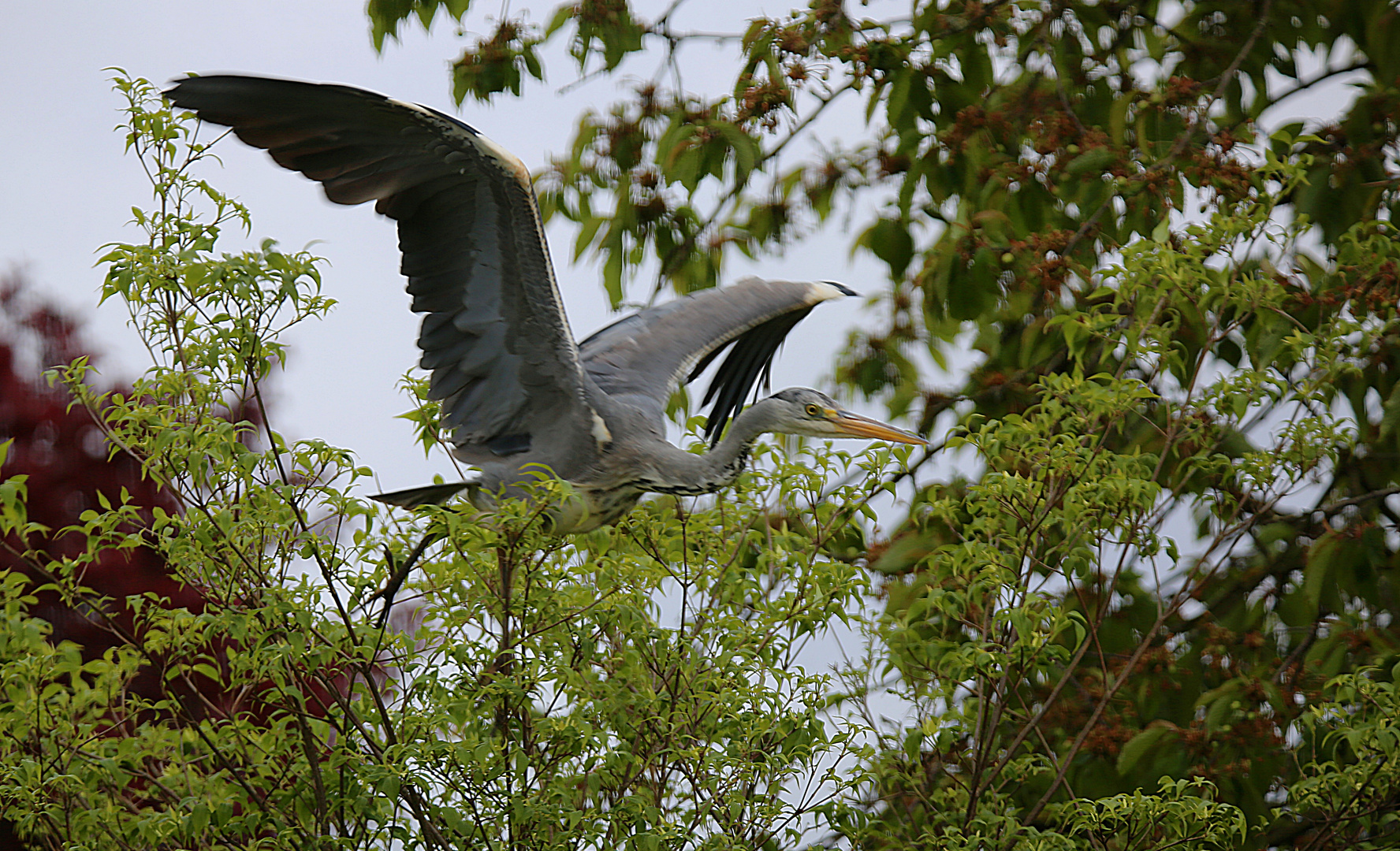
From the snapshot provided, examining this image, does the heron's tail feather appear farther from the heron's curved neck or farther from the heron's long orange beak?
the heron's long orange beak

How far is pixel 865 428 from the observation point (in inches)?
170

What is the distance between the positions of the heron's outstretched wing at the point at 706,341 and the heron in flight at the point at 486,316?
0.13 m

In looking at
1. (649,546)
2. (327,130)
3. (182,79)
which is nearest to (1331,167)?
(649,546)

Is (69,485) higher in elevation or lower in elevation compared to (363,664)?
higher

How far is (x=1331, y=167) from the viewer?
465 cm

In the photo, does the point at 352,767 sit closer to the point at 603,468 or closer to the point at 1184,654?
the point at 603,468

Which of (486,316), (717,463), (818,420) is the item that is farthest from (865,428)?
(486,316)

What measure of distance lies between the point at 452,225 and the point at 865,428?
4.85 feet

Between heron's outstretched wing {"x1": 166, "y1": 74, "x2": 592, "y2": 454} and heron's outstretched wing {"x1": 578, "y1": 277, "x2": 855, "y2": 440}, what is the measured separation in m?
0.47

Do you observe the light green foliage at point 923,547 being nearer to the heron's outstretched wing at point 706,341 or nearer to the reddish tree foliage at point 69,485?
the heron's outstretched wing at point 706,341

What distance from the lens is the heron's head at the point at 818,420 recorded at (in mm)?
4188

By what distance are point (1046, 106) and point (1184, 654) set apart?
7.27 feet

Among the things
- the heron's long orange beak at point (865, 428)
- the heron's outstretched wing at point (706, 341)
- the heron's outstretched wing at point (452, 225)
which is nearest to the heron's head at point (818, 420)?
the heron's long orange beak at point (865, 428)

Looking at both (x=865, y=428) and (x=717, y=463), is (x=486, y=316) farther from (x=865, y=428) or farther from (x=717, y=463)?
(x=865, y=428)
